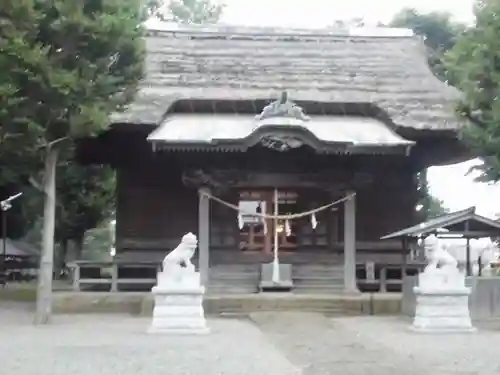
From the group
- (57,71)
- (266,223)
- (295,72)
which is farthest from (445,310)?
(295,72)

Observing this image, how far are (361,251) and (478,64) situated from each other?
20.4ft

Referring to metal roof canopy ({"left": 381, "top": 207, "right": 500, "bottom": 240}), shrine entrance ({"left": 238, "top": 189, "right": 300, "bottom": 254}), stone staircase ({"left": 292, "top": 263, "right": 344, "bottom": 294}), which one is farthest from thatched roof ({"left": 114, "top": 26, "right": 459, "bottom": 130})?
metal roof canopy ({"left": 381, "top": 207, "right": 500, "bottom": 240})

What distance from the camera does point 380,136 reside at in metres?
17.8

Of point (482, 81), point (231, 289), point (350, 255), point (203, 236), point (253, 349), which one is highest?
point (482, 81)

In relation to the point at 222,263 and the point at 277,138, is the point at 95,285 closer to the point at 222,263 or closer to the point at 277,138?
the point at 222,263

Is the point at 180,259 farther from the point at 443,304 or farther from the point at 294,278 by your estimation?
the point at 294,278

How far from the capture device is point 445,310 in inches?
528

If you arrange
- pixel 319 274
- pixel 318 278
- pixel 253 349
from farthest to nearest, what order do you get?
pixel 319 274 < pixel 318 278 < pixel 253 349

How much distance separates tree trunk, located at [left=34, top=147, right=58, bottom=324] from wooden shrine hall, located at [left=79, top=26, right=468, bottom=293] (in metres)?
2.68

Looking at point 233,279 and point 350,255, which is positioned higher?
point 350,255

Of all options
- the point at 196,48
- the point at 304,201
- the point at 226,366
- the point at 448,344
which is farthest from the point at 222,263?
the point at 226,366

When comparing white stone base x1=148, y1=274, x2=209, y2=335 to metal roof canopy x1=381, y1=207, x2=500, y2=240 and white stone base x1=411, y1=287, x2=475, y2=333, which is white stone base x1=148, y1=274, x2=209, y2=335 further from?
metal roof canopy x1=381, y1=207, x2=500, y2=240

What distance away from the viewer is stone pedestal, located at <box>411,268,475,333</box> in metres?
13.3

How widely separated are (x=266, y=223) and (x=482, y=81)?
6.32 metres
